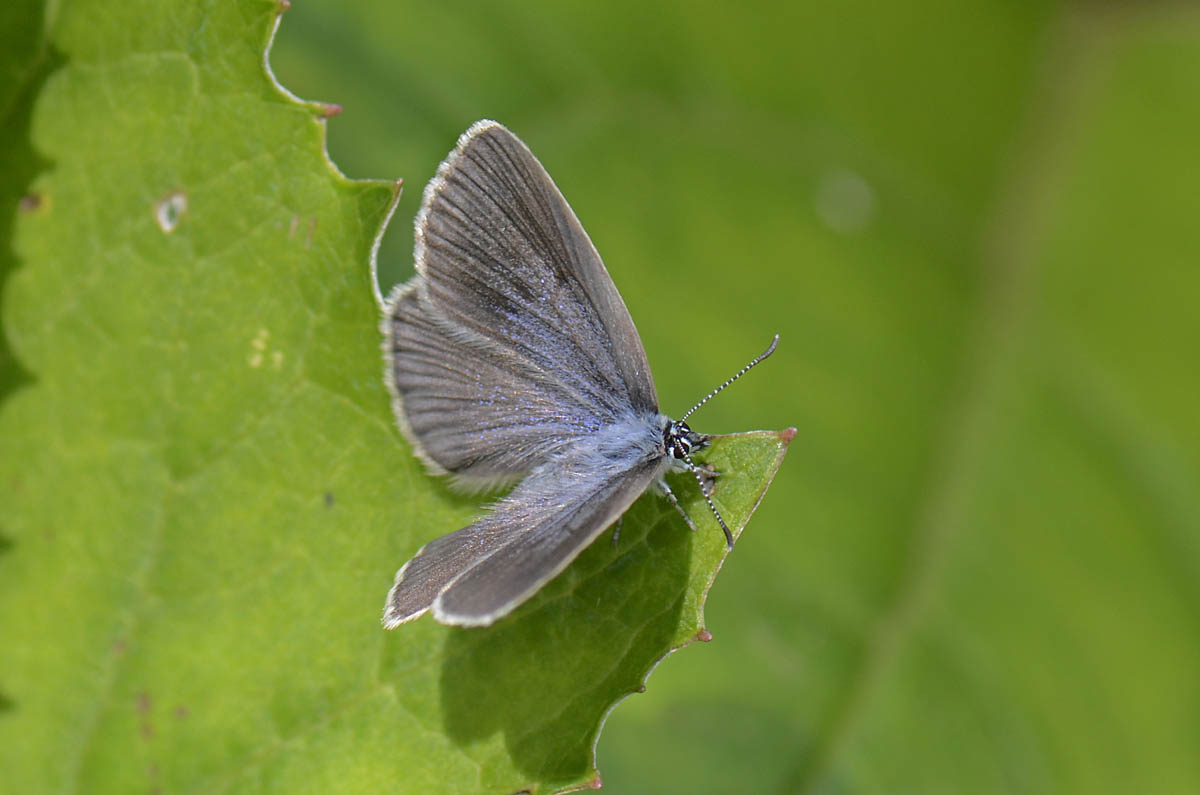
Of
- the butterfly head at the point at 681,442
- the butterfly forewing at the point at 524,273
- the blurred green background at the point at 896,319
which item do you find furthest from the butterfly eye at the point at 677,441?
the blurred green background at the point at 896,319

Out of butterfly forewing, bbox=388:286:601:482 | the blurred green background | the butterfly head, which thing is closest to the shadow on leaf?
the butterfly head

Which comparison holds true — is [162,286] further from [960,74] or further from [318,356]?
[960,74]

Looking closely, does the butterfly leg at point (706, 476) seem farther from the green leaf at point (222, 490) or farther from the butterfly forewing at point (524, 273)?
the butterfly forewing at point (524, 273)

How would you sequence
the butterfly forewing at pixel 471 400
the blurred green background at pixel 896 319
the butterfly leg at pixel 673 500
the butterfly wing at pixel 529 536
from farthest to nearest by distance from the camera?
the blurred green background at pixel 896 319 < the butterfly forewing at pixel 471 400 < the butterfly leg at pixel 673 500 < the butterfly wing at pixel 529 536

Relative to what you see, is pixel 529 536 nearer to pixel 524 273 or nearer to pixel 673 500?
pixel 673 500

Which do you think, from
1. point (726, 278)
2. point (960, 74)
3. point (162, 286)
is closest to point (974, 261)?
point (960, 74)

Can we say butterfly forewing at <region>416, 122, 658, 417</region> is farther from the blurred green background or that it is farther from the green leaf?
the blurred green background
